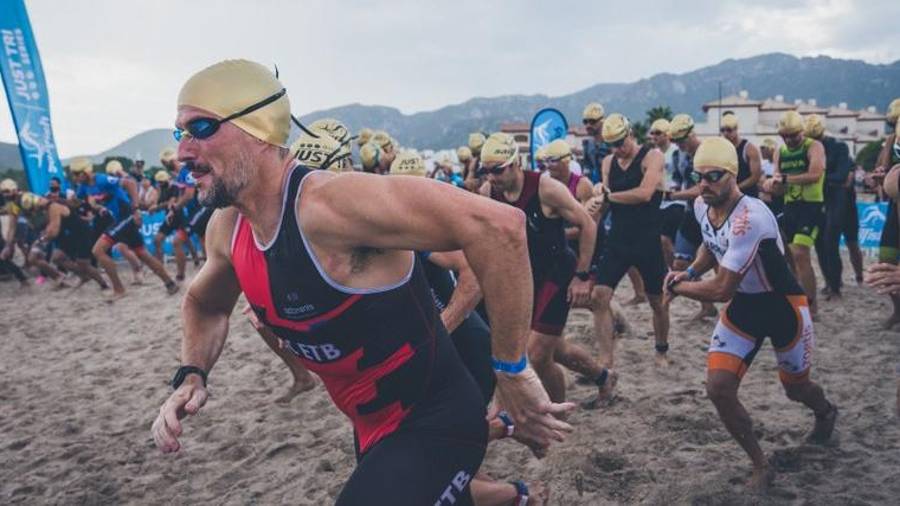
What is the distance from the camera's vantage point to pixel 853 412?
4438mm

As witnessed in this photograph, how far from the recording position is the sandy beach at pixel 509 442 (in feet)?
12.0

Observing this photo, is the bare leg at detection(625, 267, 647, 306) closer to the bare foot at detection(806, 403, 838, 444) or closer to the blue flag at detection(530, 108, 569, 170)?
the blue flag at detection(530, 108, 569, 170)

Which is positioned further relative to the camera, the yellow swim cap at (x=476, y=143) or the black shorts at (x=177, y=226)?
the yellow swim cap at (x=476, y=143)

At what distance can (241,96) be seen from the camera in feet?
6.36

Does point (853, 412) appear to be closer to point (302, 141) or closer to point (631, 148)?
point (631, 148)

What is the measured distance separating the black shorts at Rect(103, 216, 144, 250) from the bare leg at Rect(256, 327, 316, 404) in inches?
235

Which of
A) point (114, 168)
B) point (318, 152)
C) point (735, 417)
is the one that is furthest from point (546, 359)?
point (114, 168)

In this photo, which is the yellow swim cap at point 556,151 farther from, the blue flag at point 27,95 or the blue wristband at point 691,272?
the blue flag at point 27,95

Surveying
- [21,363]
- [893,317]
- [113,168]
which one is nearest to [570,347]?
[893,317]

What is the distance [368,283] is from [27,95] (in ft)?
49.4

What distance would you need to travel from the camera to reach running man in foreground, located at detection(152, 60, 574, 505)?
173 centimetres

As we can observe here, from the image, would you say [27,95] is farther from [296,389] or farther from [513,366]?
[513,366]

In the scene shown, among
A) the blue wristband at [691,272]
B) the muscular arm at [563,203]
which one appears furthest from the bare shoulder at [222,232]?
the blue wristband at [691,272]

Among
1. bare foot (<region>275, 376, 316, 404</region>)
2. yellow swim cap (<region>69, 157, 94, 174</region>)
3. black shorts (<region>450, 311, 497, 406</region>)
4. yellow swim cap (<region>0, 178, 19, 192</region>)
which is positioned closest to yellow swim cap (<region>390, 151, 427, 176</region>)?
bare foot (<region>275, 376, 316, 404</region>)
